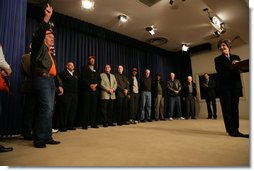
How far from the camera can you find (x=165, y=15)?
456 cm

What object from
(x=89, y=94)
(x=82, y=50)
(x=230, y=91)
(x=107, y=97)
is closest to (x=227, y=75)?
(x=230, y=91)

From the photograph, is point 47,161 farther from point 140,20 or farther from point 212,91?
point 212,91

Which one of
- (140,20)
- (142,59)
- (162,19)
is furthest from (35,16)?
(142,59)

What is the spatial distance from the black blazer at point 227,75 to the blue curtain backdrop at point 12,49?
106 inches

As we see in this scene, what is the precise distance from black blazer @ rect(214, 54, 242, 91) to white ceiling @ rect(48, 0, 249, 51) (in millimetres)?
1597

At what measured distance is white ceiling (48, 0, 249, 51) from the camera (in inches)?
154

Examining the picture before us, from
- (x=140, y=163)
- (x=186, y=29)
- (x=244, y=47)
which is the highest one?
(x=186, y=29)

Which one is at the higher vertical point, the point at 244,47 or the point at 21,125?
the point at 244,47

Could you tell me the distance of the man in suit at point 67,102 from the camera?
3.32m

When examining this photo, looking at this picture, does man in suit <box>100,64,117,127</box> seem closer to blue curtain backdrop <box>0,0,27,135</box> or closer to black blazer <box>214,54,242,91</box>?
blue curtain backdrop <box>0,0,27,135</box>

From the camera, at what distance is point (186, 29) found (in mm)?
5441

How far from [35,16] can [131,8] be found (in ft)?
6.91

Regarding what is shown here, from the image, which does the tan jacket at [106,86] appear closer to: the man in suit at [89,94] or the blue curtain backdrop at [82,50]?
the man in suit at [89,94]

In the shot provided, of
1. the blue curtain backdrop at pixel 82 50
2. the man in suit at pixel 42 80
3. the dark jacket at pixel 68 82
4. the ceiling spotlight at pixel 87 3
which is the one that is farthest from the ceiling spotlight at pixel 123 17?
the man in suit at pixel 42 80
